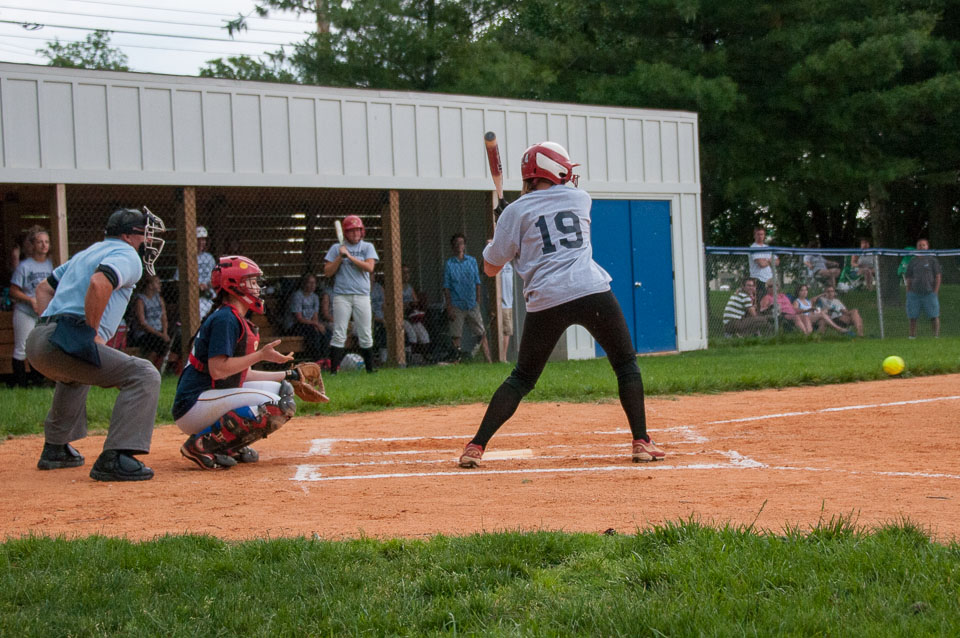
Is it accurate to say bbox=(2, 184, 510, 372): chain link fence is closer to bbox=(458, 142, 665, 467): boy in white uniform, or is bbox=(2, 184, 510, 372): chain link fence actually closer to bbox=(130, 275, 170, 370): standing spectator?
bbox=(130, 275, 170, 370): standing spectator

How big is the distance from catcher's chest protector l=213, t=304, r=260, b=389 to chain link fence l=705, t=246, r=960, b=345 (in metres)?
13.6

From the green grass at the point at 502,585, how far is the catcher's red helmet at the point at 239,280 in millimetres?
2554

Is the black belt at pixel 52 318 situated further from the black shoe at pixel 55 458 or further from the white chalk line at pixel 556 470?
the white chalk line at pixel 556 470

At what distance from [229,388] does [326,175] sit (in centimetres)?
878

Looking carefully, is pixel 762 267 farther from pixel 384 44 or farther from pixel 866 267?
pixel 384 44

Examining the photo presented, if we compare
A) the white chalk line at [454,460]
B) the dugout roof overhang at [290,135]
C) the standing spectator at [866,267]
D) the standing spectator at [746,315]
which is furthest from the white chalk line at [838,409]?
the standing spectator at [866,267]

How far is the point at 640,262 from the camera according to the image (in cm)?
1788

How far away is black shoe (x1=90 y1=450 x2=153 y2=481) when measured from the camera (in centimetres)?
638

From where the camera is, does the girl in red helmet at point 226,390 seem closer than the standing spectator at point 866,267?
Yes

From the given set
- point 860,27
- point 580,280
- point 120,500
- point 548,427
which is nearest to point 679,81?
point 860,27

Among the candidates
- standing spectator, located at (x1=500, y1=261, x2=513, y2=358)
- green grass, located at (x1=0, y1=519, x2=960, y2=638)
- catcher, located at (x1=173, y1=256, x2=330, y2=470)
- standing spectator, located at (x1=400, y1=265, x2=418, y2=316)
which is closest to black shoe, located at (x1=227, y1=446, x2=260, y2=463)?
catcher, located at (x1=173, y1=256, x2=330, y2=470)

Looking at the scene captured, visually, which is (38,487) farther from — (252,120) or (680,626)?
(252,120)

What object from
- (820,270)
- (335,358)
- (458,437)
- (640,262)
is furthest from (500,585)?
(820,270)

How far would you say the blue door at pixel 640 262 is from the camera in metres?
17.5
